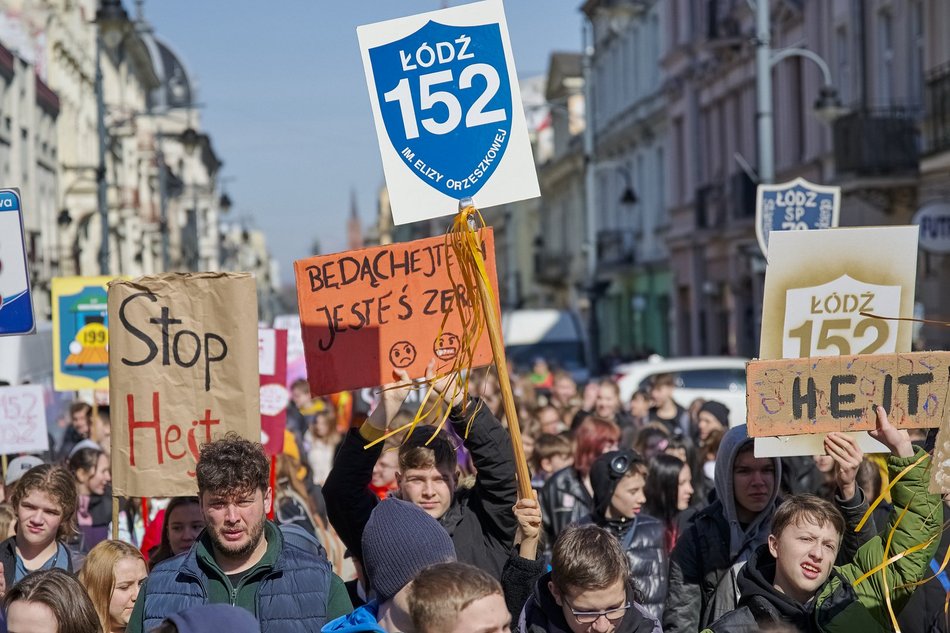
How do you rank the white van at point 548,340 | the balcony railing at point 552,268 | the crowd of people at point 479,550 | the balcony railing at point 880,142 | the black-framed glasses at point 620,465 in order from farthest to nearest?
the balcony railing at point 552,268 → the white van at point 548,340 → the balcony railing at point 880,142 → the black-framed glasses at point 620,465 → the crowd of people at point 479,550

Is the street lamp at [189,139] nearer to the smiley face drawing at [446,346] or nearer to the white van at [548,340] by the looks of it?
the white van at [548,340]

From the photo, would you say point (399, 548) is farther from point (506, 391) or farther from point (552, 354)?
point (552, 354)

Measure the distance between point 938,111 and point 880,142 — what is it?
87.5 inches

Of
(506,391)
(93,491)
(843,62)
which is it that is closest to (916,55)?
(843,62)

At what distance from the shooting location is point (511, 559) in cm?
522

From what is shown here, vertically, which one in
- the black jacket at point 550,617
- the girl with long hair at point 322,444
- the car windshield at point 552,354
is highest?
the black jacket at point 550,617

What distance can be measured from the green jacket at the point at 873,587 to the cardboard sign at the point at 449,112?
1.65 metres

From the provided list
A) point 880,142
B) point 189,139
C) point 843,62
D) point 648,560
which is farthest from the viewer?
point 843,62

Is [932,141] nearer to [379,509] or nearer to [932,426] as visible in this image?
[932,426]

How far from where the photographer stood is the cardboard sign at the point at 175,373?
245 inches

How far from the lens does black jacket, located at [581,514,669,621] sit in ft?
21.8

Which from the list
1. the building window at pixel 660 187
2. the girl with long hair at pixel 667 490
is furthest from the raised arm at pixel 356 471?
the building window at pixel 660 187

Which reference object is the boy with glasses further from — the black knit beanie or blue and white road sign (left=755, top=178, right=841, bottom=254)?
blue and white road sign (left=755, top=178, right=841, bottom=254)

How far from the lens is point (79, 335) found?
1162 centimetres
